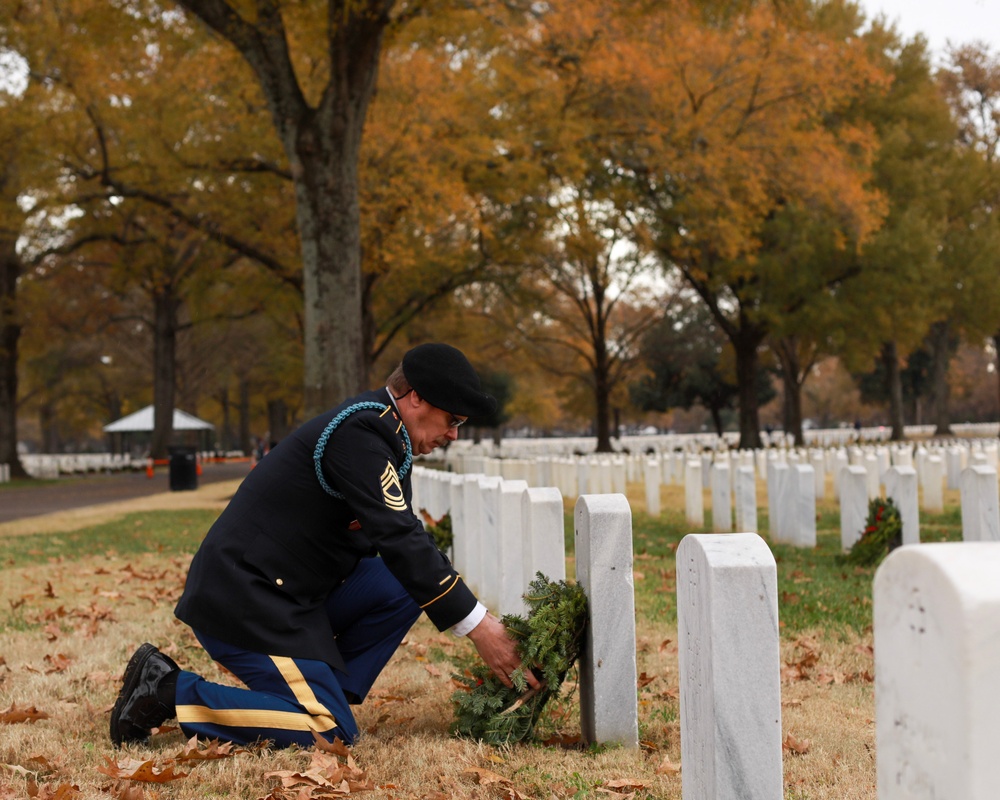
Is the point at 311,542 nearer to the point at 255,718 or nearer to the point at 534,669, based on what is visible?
the point at 255,718

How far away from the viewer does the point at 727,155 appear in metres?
19.9

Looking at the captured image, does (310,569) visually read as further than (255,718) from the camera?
Yes

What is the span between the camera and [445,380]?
360cm

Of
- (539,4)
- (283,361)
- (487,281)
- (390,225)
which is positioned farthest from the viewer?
(283,361)

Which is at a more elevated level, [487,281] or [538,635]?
[487,281]

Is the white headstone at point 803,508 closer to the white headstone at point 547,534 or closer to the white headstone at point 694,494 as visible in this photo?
the white headstone at point 694,494

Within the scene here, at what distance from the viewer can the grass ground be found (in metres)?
3.22

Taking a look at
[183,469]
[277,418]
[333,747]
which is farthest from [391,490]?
[277,418]

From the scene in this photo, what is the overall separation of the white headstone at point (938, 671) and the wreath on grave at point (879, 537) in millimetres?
6866

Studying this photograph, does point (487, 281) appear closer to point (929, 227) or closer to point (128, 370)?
point (929, 227)

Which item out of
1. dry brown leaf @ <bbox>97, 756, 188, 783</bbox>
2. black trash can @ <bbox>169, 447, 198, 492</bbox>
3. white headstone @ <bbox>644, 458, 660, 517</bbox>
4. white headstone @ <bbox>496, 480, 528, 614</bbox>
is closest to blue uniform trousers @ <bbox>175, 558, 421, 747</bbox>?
dry brown leaf @ <bbox>97, 756, 188, 783</bbox>

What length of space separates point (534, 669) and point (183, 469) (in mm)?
20821

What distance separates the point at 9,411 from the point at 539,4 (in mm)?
25461

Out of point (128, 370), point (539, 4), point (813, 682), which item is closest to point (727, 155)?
point (539, 4)
